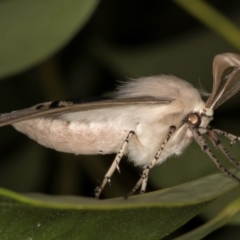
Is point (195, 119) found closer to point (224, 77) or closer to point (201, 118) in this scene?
point (201, 118)

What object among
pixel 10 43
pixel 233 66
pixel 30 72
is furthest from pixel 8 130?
pixel 233 66

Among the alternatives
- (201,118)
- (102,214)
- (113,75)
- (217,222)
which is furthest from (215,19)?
(102,214)

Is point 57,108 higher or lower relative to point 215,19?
lower

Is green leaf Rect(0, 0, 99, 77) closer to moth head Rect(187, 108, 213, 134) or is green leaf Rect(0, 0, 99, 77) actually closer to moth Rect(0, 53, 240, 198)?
moth Rect(0, 53, 240, 198)

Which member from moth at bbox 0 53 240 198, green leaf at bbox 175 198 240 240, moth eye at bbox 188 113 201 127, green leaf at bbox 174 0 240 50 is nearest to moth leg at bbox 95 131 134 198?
moth at bbox 0 53 240 198

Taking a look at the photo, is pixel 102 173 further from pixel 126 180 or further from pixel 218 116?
pixel 218 116
